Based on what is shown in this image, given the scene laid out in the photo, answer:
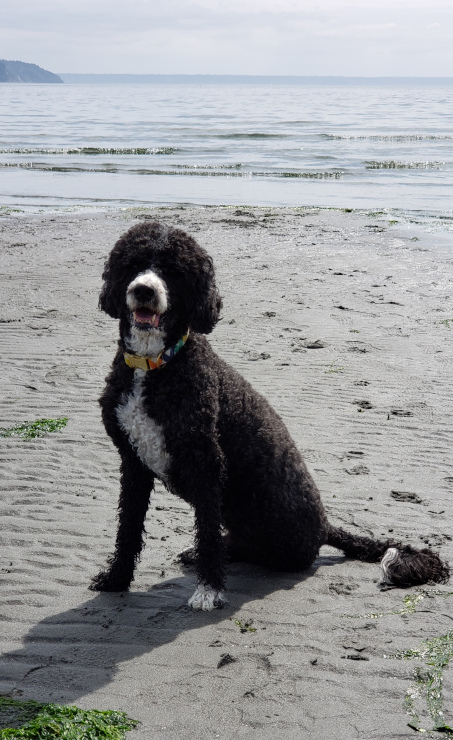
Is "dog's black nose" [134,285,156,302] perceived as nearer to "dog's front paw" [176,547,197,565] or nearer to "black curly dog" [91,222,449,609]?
"black curly dog" [91,222,449,609]

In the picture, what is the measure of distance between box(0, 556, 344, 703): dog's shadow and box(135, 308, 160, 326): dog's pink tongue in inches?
61.2

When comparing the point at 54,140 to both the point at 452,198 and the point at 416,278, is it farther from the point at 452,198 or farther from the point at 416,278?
the point at 416,278

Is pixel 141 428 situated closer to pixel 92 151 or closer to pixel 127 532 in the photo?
pixel 127 532

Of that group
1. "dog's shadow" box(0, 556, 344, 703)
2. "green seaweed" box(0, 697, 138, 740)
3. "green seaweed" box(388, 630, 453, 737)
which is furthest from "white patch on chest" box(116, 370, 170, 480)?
"green seaweed" box(388, 630, 453, 737)

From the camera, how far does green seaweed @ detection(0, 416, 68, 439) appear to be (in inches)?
256

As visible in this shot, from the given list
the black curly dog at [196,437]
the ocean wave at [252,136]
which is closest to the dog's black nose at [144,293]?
the black curly dog at [196,437]

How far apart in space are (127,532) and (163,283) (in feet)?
4.79

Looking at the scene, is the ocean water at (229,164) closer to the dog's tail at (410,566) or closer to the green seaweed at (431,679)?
the dog's tail at (410,566)

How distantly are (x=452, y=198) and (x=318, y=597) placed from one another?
18.8 m

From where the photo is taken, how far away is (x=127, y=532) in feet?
14.7

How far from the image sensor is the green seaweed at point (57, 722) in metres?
3.14

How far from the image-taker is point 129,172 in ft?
87.4

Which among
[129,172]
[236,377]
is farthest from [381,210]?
[236,377]

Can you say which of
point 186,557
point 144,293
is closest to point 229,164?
point 186,557
